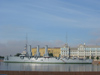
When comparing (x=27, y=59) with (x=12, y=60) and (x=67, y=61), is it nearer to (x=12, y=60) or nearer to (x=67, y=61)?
(x=12, y=60)

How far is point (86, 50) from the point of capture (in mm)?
164000

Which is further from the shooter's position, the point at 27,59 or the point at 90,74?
the point at 27,59

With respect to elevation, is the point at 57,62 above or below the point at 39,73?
below

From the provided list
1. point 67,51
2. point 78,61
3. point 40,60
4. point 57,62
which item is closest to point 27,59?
point 40,60

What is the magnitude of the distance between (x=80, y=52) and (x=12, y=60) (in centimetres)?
7224

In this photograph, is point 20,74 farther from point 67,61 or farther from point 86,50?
point 86,50

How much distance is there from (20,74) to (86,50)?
143852mm

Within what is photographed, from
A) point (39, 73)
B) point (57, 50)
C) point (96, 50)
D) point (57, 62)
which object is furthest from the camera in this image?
point (57, 50)

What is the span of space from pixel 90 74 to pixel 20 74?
7384 millimetres

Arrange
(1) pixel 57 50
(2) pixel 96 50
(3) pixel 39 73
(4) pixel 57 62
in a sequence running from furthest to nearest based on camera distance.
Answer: (1) pixel 57 50 → (2) pixel 96 50 → (4) pixel 57 62 → (3) pixel 39 73

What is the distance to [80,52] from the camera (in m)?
166

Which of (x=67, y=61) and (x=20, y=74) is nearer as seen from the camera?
(x=20, y=74)

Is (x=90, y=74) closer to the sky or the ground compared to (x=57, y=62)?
closer to the sky

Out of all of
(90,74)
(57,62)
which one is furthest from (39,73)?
(57,62)
